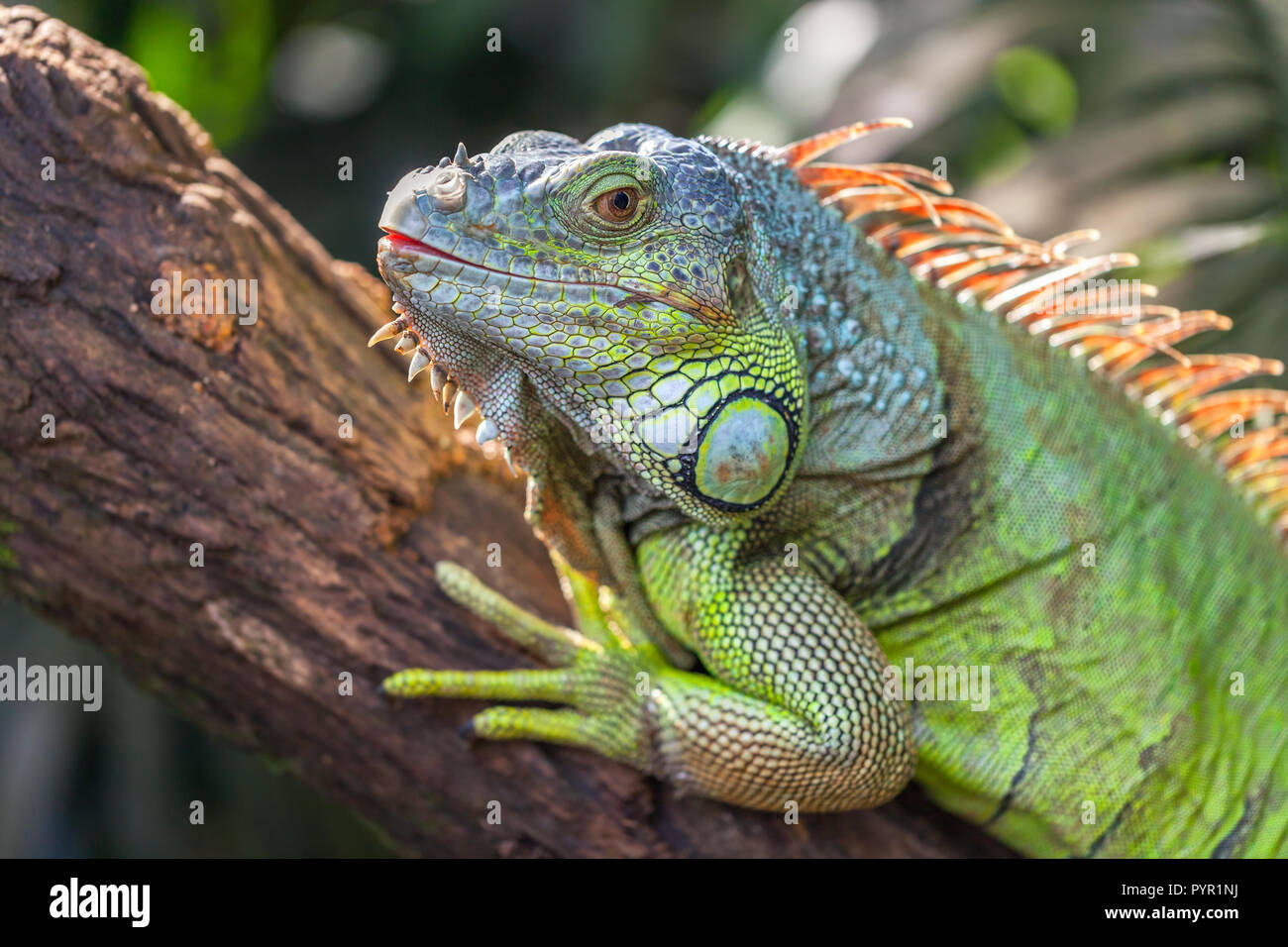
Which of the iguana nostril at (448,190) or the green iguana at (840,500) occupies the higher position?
the iguana nostril at (448,190)

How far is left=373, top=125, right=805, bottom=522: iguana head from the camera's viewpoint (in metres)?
2.42

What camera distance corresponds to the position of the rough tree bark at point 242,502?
272cm

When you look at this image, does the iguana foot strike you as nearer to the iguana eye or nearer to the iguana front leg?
the iguana front leg

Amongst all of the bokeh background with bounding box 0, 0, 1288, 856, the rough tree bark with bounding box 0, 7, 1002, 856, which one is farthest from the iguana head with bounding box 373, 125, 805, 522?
the bokeh background with bounding box 0, 0, 1288, 856

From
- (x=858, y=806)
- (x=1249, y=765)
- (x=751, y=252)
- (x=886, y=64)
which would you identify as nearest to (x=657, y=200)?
(x=751, y=252)

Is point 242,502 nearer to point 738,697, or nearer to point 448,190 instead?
point 448,190

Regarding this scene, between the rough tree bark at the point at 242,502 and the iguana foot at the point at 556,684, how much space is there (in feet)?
0.28

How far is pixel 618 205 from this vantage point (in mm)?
2479

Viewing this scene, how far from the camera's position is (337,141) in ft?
23.5

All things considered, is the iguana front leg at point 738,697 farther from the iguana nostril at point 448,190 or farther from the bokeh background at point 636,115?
the bokeh background at point 636,115

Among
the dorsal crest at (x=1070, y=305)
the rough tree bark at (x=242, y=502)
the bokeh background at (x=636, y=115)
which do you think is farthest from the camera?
the bokeh background at (x=636, y=115)

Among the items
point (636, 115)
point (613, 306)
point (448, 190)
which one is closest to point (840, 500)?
point (613, 306)

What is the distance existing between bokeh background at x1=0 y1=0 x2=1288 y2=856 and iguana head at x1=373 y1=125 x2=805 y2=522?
2.78 meters

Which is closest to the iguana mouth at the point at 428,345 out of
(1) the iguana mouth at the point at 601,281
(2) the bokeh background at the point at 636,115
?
(1) the iguana mouth at the point at 601,281
